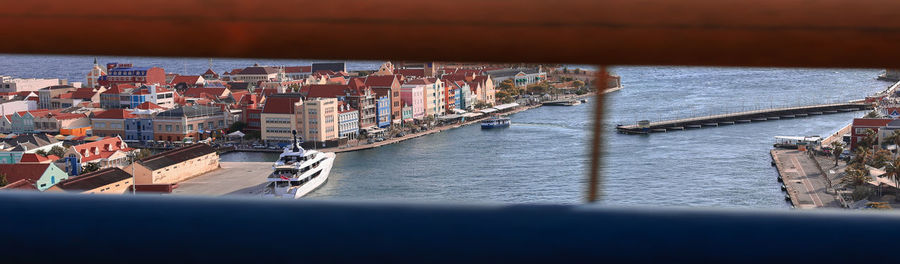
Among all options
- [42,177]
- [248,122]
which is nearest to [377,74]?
[248,122]

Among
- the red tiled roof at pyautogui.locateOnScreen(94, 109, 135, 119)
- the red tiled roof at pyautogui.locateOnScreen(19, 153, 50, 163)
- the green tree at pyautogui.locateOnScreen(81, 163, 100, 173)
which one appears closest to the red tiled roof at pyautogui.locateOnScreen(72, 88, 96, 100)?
the red tiled roof at pyautogui.locateOnScreen(94, 109, 135, 119)

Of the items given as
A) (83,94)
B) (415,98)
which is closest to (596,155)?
(415,98)

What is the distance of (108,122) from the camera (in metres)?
8.30

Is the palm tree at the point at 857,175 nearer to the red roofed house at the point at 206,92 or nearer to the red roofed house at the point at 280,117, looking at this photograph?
the red roofed house at the point at 280,117

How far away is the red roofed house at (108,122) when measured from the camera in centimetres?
820

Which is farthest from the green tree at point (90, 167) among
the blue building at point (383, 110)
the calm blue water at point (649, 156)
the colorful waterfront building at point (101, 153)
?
the blue building at point (383, 110)

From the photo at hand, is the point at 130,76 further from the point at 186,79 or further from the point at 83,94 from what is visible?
the point at 186,79

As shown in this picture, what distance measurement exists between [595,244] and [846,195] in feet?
13.7

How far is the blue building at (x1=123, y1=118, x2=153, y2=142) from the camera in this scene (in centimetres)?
795

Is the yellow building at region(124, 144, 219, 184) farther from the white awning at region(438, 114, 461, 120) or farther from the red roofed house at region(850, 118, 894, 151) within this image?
the red roofed house at region(850, 118, 894, 151)

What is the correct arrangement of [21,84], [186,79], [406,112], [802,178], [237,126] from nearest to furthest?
[802,178]
[237,126]
[406,112]
[186,79]
[21,84]

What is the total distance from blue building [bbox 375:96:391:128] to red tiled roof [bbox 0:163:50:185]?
2.86 meters

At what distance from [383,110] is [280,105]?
1.30 metres
